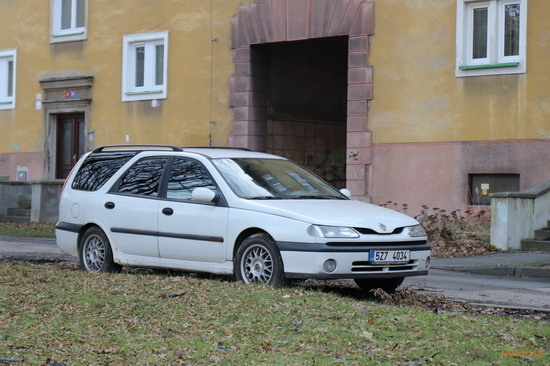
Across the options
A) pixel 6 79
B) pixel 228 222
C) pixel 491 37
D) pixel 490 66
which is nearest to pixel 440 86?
pixel 490 66

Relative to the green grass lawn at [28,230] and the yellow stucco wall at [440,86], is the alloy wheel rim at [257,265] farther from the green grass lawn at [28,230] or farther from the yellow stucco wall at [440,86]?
the green grass lawn at [28,230]

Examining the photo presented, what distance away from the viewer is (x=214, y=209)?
11.6 m

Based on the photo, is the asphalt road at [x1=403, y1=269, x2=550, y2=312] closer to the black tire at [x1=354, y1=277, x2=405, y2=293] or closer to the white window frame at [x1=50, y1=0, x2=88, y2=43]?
the black tire at [x1=354, y1=277, x2=405, y2=293]

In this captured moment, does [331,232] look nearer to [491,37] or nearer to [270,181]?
[270,181]

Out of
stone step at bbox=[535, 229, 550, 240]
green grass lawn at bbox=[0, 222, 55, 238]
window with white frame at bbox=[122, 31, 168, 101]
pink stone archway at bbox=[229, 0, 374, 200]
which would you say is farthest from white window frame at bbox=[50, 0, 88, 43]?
stone step at bbox=[535, 229, 550, 240]

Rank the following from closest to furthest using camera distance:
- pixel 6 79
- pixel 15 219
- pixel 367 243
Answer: pixel 367 243 < pixel 15 219 < pixel 6 79

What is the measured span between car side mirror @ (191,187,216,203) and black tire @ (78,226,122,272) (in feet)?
5.55

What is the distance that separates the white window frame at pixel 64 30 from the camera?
3003 centimetres

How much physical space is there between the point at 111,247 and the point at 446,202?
11.0 metres

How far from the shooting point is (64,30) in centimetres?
3086

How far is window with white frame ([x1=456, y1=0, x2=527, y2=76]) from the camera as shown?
21438 millimetres

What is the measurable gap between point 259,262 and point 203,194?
3.70 ft

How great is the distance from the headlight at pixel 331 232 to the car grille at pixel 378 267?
290 mm

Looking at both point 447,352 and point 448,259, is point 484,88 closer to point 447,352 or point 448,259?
point 448,259
